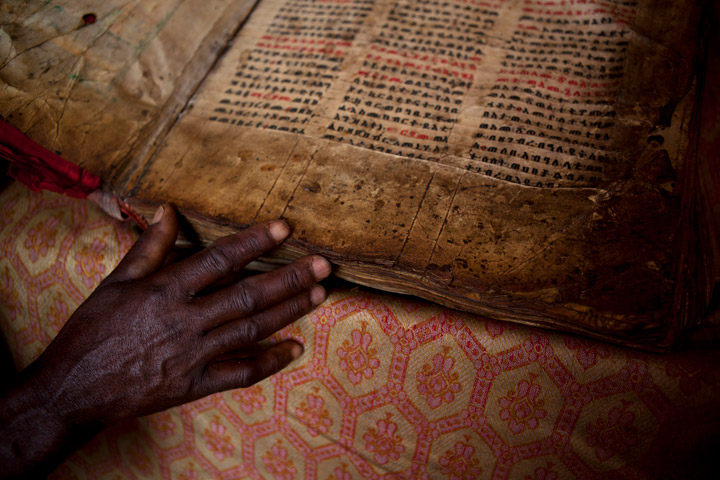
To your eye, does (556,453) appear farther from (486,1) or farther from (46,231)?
(46,231)

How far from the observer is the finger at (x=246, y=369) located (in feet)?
2.27

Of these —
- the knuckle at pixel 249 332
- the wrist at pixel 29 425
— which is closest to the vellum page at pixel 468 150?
the knuckle at pixel 249 332

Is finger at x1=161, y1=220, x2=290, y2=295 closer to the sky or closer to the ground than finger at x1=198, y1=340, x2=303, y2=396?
closer to the sky

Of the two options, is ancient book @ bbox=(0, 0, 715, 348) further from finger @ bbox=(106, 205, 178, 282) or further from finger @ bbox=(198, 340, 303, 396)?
finger @ bbox=(198, 340, 303, 396)

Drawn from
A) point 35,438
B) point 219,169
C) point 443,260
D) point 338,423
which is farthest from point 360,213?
point 35,438

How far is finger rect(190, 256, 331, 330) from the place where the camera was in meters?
0.68

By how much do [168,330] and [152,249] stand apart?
5.7 inches

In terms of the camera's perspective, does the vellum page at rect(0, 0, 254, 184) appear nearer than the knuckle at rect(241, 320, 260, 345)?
No

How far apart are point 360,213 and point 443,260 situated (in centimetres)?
15

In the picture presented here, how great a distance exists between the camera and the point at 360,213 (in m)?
0.73

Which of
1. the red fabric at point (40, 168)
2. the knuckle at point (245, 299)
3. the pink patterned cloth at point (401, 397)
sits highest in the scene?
the red fabric at point (40, 168)

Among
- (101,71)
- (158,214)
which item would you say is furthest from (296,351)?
(101,71)

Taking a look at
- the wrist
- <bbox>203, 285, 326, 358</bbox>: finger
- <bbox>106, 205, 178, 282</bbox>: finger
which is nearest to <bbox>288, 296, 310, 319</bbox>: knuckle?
<bbox>203, 285, 326, 358</bbox>: finger

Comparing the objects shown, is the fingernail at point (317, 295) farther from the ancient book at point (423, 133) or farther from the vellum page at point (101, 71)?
the vellum page at point (101, 71)
